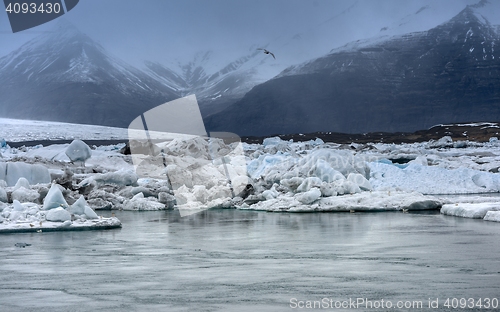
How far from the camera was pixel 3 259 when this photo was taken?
28.7 ft

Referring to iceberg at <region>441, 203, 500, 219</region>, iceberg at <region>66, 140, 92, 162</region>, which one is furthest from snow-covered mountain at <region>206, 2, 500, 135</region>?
iceberg at <region>441, 203, 500, 219</region>

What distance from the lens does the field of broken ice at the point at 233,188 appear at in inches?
540

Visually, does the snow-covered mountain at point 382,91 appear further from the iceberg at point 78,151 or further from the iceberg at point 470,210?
the iceberg at point 470,210

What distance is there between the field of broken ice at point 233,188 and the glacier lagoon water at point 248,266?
3.98ft

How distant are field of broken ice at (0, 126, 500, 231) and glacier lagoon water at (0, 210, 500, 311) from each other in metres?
1.21

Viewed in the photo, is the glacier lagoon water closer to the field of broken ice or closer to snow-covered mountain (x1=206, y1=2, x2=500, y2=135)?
the field of broken ice

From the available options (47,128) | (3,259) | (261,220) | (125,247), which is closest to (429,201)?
(261,220)

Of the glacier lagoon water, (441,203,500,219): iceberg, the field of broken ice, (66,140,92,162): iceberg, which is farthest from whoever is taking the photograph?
(66,140,92,162): iceberg

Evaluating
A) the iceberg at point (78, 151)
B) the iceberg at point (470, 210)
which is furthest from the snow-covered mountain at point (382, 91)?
the iceberg at point (470, 210)

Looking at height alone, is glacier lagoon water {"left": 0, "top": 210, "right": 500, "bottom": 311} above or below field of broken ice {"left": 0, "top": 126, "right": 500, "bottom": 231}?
below

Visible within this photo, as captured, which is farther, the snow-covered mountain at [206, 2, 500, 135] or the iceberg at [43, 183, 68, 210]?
the snow-covered mountain at [206, 2, 500, 135]

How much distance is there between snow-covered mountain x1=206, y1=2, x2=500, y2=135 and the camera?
116625mm

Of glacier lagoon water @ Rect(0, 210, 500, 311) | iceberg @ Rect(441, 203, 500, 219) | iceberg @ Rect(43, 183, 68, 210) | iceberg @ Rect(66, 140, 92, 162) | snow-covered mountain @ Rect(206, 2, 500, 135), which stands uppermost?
snow-covered mountain @ Rect(206, 2, 500, 135)

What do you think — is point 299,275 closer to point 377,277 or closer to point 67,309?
point 377,277
